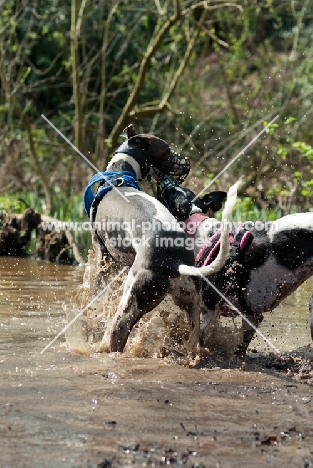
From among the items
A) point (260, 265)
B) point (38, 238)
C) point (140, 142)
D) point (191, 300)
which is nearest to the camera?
point (191, 300)

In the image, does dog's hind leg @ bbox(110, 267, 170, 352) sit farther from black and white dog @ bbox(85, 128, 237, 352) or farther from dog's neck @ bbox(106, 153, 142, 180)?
dog's neck @ bbox(106, 153, 142, 180)

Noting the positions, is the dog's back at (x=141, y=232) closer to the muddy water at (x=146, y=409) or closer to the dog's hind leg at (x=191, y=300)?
the dog's hind leg at (x=191, y=300)

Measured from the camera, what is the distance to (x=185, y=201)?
5098 millimetres

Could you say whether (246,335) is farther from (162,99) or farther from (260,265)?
(162,99)

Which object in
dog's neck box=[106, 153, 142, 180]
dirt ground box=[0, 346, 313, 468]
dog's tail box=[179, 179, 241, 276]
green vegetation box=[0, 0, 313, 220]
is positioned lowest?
dirt ground box=[0, 346, 313, 468]

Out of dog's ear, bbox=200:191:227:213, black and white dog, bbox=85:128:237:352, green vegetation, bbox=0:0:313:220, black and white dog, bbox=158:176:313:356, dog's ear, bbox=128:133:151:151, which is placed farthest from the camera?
green vegetation, bbox=0:0:313:220

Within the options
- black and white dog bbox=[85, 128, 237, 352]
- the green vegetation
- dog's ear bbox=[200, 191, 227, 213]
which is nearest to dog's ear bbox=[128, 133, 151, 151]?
black and white dog bbox=[85, 128, 237, 352]

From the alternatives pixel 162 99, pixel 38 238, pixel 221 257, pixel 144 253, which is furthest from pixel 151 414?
pixel 162 99

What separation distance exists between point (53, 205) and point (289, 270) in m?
6.83

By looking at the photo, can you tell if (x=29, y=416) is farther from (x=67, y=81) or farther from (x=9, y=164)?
(x=67, y=81)

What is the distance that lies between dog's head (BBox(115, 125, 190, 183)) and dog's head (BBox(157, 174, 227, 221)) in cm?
27

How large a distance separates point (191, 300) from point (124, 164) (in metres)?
1.24

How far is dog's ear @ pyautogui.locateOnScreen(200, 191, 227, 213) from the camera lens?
5.13m

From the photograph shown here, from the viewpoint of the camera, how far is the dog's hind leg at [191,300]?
14.5ft
